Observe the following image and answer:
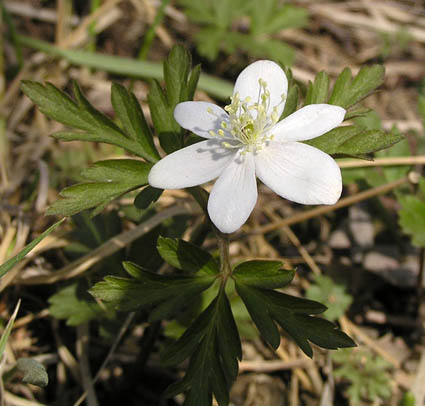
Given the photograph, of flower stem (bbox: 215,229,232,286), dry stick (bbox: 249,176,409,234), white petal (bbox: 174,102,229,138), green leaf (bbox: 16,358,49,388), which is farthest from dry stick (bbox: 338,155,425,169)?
green leaf (bbox: 16,358,49,388)

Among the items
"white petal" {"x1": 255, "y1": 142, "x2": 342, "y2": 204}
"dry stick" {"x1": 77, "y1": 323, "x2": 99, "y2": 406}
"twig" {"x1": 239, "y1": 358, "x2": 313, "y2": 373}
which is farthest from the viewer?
"twig" {"x1": 239, "y1": 358, "x2": 313, "y2": 373}

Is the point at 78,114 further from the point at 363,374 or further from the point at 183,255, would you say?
the point at 363,374

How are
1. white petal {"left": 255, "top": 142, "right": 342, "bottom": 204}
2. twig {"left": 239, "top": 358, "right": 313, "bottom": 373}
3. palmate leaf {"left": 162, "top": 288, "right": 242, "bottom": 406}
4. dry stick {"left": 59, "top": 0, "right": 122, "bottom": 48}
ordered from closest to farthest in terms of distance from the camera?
white petal {"left": 255, "top": 142, "right": 342, "bottom": 204}
palmate leaf {"left": 162, "top": 288, "right": 242, "bottom": 406}
twig {"left": 239, "top": 358, "right": 313, "bottom": 373}
dry stick {"left": 59, "top": 0, "right": 122, "bottom": 48}

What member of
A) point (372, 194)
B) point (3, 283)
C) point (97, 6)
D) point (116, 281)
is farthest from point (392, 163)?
point (97, 6)

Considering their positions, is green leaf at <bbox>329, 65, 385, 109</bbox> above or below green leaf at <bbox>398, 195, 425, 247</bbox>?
above

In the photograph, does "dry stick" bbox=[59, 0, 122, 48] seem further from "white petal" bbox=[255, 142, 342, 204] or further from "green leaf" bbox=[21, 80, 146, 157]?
"white petal" bbox=[255, 142, 342, 204]

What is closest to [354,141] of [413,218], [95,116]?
[95,116]

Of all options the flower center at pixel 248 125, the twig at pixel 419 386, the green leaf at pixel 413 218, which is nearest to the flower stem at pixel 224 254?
the flower center at pixel 248 125
